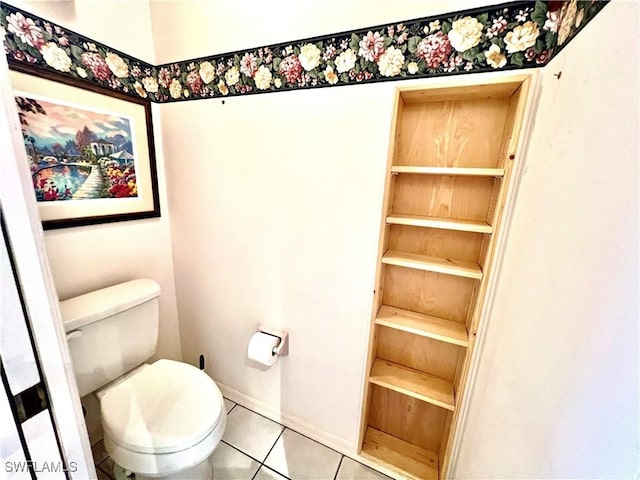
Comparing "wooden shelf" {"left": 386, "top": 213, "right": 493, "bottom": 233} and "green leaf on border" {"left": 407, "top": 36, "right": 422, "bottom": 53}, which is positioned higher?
"green leaf on border" {"left": 407, "top": 36, "right": 422, "bottom": 53}

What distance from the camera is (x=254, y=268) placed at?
1403 millimetres

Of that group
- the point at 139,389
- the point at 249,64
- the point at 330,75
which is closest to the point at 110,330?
the point at 139,389

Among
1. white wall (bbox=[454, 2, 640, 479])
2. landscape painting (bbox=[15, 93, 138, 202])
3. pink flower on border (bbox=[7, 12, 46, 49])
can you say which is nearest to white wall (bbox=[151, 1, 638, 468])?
white wall (bbox=[454, 2, 640, 479])

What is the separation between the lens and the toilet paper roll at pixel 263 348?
133 cm

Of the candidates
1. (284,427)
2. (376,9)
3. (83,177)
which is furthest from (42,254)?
(284,427)

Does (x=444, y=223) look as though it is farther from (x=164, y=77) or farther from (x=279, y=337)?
(x=164, y=77)

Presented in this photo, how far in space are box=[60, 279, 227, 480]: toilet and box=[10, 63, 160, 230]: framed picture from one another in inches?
15.7

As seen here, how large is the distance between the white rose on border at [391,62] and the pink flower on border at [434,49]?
65 millimetres

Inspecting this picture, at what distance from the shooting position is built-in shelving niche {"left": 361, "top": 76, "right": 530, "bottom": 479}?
949mm

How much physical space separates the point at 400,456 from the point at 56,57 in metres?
2.43

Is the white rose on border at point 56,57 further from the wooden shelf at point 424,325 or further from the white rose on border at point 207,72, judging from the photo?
the wooden shelf at point 424,325

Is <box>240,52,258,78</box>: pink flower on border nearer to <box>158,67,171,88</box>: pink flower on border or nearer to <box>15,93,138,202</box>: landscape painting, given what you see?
<box>158,67,171,88</box>: pink flower on border

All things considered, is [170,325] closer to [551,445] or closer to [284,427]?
[284,427]

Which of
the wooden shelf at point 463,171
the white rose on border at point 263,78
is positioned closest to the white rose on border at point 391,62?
the wooden shelf at point 463,171
